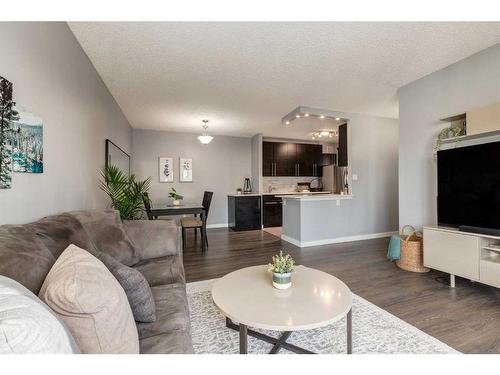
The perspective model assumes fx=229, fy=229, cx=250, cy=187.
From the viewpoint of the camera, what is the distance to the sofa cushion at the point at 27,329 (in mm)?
416

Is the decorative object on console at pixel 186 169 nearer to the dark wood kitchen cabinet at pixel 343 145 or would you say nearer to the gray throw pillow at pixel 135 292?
the dark wood kitchen cabinet at pixel 343 145

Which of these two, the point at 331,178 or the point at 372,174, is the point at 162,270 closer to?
the point at 372,174

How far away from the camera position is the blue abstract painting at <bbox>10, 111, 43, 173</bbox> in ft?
4.23

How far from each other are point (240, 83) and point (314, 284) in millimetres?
2549

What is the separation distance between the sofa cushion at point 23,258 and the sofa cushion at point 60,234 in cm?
11

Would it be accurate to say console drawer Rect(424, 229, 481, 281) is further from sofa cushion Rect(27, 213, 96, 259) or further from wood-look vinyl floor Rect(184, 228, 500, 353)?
sofa cushion Rect(27, 213, 96, 259)

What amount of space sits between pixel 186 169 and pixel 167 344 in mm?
5098

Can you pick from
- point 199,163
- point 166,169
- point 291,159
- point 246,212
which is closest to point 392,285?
point 246,212

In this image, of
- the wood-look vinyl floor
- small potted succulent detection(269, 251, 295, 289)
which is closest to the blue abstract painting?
small potted succulent detection(269, 251, 295, 289)

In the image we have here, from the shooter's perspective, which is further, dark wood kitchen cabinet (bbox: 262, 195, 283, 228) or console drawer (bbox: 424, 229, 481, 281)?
dark wood kitchen cabinet (bbox: 262, 195, 283, 228)

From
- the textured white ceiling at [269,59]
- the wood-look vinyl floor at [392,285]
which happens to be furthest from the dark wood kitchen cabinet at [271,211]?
the textured white ceiling at [269,59]

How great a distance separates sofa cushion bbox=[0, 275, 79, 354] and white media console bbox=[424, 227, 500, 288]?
2.95 meters
